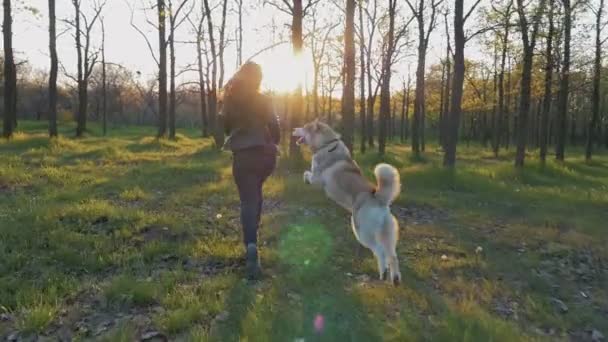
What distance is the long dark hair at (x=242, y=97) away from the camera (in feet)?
17.3

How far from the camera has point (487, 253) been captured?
7.05 m

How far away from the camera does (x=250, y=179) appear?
536 centimetres

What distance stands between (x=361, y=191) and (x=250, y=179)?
1279 millimetres

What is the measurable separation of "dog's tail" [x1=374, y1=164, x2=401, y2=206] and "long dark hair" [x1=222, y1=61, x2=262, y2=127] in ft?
5.15

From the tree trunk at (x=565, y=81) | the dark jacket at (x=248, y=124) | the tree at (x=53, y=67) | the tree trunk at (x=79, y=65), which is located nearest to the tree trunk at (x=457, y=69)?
the tree trunk at (x=565, y=81)

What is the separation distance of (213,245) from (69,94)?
218 ft

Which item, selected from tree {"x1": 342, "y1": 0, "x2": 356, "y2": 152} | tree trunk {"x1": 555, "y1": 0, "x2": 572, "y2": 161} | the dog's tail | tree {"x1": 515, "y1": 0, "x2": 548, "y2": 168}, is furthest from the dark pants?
tree trunk {"x1": 555, "y1": 0, "x2": 572, "y2": 161}

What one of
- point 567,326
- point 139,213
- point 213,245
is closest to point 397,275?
point 567,326

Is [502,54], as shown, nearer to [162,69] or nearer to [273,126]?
[162,69]

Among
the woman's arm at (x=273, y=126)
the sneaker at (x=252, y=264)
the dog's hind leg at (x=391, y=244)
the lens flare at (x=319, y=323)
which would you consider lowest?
the lens flare at (x=319, y=323)

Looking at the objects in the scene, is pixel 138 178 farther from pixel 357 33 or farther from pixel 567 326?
pixel 357 33

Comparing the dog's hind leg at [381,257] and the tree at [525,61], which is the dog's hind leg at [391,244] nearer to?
the dog's hind leg at [381,257]

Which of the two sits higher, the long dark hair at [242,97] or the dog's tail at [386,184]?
the long dark hair at [242,97]

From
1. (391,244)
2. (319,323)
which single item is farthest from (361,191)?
(319,323)
